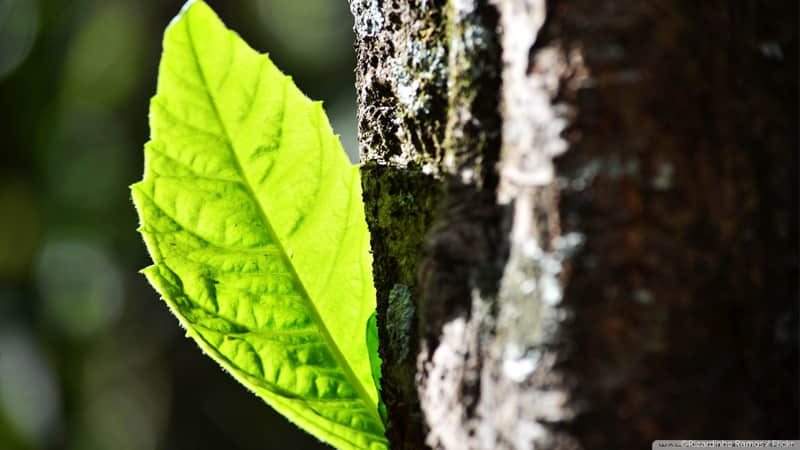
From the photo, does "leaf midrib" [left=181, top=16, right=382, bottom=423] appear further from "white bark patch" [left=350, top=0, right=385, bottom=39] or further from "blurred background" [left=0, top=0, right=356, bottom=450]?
"blurred background" [left=0, top=0, right=356, bottom=450]

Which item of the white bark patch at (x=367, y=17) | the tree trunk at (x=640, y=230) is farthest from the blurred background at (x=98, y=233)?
the tree trunk at (x=640, y=230)

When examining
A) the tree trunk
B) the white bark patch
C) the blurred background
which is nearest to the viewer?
the tree trunk

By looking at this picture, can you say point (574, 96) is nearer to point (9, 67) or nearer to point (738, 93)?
point (738, 93)

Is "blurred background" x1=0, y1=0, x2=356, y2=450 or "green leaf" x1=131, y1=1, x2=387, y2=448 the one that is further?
"blurred background" x1=0, y1=0, x2=356, y2=450

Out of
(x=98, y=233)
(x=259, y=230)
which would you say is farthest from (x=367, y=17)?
(x=98, y=233)

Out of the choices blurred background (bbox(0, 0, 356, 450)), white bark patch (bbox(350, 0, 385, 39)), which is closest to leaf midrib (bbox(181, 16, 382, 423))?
white bark patch (bbox(350, 0, 385, 39))

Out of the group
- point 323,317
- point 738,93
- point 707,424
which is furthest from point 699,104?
point 323,317

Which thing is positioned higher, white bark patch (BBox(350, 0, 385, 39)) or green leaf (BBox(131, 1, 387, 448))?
white bark patch (BBox(350, 0, 385, 39))
